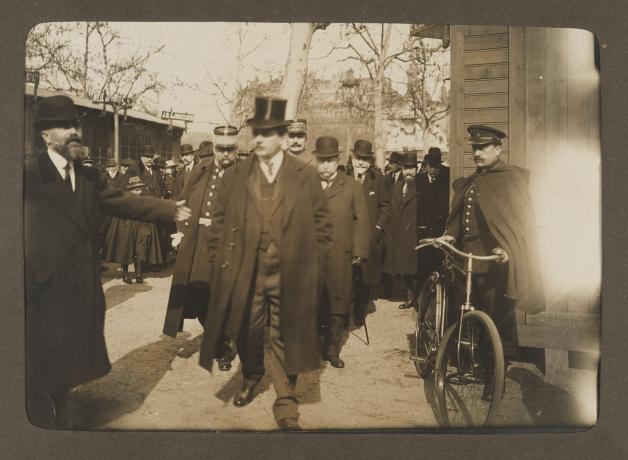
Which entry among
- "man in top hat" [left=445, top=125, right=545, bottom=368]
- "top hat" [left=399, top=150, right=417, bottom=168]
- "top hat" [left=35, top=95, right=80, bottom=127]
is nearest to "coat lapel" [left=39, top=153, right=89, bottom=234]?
"top hat" [left=35, top=95, right=80, bottom=127]

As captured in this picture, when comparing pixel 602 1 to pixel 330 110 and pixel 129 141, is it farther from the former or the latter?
pixel 129 141

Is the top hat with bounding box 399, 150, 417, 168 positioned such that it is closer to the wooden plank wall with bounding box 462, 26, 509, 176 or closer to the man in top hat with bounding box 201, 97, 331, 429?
the wooden plank wall with bounding box 462, 26, 509, 176

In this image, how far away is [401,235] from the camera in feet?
9.70

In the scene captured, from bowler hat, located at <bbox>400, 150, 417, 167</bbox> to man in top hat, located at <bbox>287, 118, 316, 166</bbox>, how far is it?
48 cm

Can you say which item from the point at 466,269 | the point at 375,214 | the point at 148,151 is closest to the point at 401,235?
the point at 375,214

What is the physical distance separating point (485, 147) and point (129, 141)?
185 cm

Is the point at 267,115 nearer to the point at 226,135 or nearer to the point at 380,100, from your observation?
the point at 226,135

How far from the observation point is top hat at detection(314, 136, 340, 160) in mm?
2803

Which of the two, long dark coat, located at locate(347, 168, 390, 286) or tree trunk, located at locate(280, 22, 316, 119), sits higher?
tree trunk, located at locate(280, 22, 316, 119)

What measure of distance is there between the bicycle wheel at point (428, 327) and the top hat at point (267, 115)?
1.16 meters

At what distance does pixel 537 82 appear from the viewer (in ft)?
9.88

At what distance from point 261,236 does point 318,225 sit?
0.94 feet

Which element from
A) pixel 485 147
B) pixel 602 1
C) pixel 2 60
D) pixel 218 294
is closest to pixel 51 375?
pixel 218 294

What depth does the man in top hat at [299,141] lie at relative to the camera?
277 centimetres
